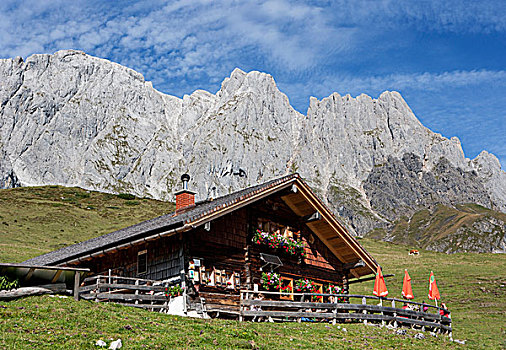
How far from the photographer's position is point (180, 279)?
21.7 m

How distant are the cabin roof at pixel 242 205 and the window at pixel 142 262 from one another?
993 millimetres

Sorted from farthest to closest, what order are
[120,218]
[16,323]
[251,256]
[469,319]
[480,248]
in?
[480,248], [120,218], [469,319], [251,256], [16,323]

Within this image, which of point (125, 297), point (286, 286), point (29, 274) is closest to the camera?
point (29, 274)

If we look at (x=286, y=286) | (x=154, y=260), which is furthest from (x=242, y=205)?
(x=286, y=286)

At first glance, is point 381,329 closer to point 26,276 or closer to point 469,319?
point 26,276

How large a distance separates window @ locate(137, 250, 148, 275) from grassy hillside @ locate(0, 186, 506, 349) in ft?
17.4

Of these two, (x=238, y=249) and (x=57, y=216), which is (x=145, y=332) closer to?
(x=238, y=249)

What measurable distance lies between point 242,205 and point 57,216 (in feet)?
203

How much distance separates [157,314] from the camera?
18.5 m

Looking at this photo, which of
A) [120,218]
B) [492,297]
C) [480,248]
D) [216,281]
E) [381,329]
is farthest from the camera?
[480,248]

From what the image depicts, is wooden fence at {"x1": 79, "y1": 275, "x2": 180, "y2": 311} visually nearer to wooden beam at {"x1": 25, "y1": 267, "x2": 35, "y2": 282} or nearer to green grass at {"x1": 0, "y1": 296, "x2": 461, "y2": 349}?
green grass at {"x1": 0, "y1": 296, "x2": 461, "y2": 349}

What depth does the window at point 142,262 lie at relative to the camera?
23.7 m

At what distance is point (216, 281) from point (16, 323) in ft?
34.3

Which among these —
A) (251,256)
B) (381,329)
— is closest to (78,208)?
(251,256)
